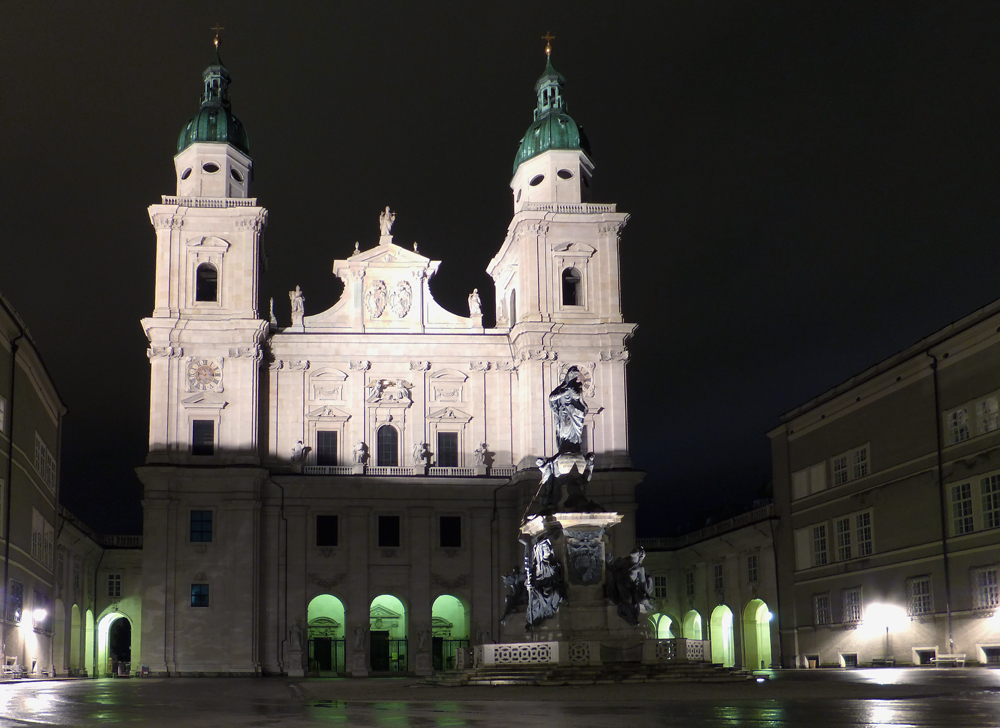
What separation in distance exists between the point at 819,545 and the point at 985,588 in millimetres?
14309

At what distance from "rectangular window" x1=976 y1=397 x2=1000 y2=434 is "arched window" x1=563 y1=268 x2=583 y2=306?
24.0 meters

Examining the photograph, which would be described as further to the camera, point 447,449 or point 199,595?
point 447,449

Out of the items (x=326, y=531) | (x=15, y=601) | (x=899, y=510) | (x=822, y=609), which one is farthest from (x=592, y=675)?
(x=326, y=531)

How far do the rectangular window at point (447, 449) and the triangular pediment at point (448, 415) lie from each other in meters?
0.72

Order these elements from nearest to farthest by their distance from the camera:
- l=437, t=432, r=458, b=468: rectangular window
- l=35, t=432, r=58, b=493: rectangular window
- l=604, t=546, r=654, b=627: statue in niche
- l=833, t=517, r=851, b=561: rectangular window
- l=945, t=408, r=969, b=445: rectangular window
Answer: l=604, t=546, r=654, b=627: statue in niche
l=945, t=408, r=969, b=445: rectangular window
l=35, t=432, r=58, b=493: rectangular window
l=833, t=517, r=851, b=561: rectangular window
l=437, t=432, r=458, b=468: rectangular window

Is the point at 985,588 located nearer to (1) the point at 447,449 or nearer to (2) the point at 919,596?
(2) the point at 919,596

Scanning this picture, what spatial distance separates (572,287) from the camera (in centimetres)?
6381

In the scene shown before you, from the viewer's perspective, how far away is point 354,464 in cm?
6128

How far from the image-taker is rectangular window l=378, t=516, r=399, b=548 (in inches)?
2409

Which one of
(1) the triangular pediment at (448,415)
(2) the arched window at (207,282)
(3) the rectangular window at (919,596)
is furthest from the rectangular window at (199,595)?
(3) the rectangular window at (919,596)

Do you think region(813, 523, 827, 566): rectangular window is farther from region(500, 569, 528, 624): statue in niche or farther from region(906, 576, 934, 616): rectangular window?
region(500, 569, 528, 624): statue in niche

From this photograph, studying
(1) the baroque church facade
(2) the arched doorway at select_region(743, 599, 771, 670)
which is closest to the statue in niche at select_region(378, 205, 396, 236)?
(1) the baroque church facade

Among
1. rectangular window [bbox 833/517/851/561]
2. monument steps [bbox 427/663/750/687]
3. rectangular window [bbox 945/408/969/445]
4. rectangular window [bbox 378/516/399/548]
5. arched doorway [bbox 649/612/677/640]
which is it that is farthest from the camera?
arched doorway [bbox 649/612/677/640]

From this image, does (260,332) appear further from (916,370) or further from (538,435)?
(916,370)
